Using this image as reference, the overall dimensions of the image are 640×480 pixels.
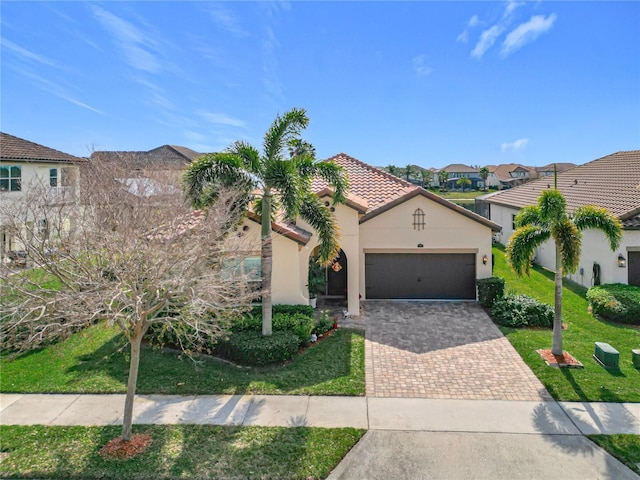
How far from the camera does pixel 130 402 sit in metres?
7.83

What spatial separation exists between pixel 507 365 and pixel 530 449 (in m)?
3.96

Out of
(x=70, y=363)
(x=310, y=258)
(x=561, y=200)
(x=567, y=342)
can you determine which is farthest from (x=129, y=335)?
(x=567, y=342)

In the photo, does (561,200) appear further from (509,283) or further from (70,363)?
(70,363)

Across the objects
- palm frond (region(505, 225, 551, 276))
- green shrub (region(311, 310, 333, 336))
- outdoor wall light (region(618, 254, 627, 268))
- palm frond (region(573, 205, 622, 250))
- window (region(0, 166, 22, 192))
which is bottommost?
green shrub (region(311, 310, 333, 336))

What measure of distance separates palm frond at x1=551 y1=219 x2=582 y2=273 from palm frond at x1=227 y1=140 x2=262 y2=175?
8.45m

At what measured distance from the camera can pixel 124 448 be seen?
762 centimetres

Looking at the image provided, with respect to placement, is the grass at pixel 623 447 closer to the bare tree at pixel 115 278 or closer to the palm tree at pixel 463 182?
the bare tree at pixel 115 278

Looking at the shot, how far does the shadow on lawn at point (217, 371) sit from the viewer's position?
1000 cm

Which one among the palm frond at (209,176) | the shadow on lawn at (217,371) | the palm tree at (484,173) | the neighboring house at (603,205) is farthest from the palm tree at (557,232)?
the palm tree at (484,173)

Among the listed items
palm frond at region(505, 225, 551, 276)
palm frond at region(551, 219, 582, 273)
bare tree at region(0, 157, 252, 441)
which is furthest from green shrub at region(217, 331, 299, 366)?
palm frond at region(551, 219, 582, 273)

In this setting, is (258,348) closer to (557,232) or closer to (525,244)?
(525,244)

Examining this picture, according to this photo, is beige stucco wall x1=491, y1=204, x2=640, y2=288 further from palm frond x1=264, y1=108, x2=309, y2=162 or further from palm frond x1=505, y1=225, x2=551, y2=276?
palm frond x1=264, y1=108, x2=309, y2=162

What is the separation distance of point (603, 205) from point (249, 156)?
17016 millimetres

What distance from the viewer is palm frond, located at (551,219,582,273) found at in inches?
429
